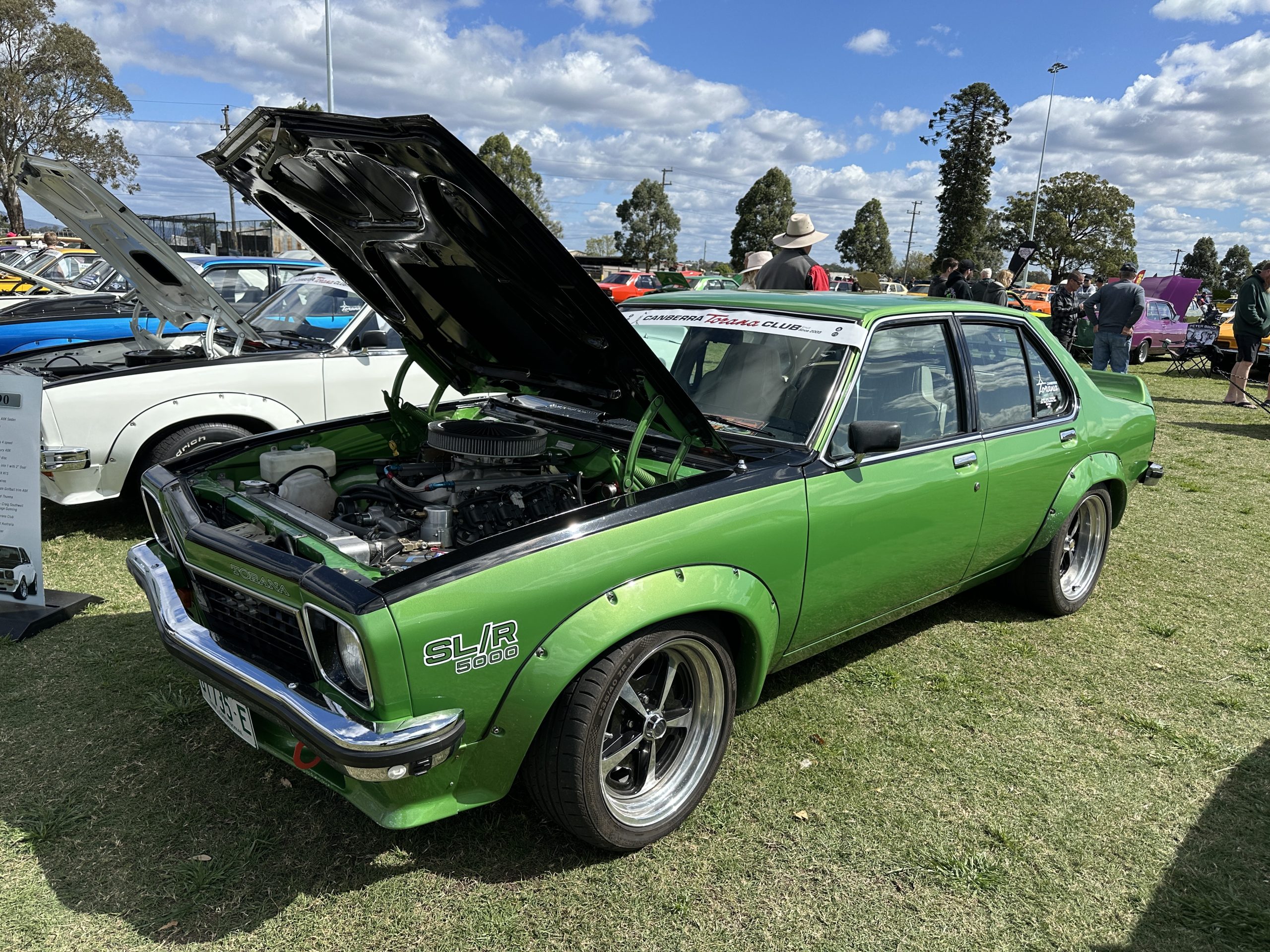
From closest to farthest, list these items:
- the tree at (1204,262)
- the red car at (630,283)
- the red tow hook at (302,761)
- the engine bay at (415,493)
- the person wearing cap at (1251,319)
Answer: the red tow hook at (302,761) < the engine bay at (415,493) < the person wearing cap at (1251,319) < the red car at (630,283) < the tree at (1204,262)

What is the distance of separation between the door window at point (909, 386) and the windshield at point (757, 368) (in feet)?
0.49

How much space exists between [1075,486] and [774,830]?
2.51m

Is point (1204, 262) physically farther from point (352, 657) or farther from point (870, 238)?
point (352, 657)


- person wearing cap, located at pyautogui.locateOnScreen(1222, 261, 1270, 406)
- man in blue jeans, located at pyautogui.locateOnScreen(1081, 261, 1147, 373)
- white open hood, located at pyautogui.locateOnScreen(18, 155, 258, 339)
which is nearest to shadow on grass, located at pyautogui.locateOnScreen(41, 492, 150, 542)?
white open hood, located at pyautogui.locateOnScreen(18, 155, 258, 339)

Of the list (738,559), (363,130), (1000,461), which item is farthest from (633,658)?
(1000,461)

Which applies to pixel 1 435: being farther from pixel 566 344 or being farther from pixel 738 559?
pixel 738 559

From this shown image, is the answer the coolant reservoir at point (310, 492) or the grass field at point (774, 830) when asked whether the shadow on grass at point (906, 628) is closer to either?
the grass field at point (774, 830)

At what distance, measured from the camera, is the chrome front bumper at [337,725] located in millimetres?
2033

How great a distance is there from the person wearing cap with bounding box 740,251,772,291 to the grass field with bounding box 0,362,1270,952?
17.2ft

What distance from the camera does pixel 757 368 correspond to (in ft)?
11.3

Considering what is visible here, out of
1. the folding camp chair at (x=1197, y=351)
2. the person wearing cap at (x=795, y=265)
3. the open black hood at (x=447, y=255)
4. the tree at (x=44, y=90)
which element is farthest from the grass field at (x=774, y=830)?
the tree at (x=44, y=90)

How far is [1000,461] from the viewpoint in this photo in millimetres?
3709

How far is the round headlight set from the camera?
6.89 ft

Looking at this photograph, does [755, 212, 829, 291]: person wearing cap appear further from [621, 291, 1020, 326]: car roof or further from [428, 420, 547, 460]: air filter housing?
[428, 420, 547, 460]: air filter housing
